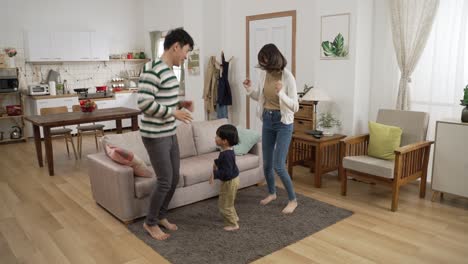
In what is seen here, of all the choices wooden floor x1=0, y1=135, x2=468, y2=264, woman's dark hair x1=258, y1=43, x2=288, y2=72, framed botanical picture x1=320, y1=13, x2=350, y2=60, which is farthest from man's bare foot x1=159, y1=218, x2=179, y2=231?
framed botanical picture x1=320, y1=13, x2=350, y2=60

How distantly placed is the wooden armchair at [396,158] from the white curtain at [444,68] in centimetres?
31

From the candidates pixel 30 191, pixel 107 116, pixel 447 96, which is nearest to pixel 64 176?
pixel 30 191

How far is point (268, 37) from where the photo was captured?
574 cm

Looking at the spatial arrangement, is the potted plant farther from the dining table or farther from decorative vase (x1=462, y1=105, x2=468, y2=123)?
the dining table

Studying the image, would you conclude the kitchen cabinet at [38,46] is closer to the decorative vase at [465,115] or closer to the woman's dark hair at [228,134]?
the woman's dark hair at [228,134]

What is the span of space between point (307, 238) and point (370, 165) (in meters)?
1.10

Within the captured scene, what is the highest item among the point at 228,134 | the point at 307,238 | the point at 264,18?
the point at 264,18

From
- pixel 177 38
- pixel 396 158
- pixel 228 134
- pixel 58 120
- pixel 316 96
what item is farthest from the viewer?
pixel 58 120

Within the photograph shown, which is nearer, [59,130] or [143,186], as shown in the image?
[143,186]

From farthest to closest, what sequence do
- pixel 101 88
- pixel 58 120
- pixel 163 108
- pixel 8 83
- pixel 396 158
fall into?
pixel 101 88, pixel 8 83, pixel 58 120, pixel 396 158, pixel 163 108

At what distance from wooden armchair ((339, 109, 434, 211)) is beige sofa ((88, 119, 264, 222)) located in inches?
38.0

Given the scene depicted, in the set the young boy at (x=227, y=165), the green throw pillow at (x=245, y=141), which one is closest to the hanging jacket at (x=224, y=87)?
the green throw pillow at (x=245, y=141)

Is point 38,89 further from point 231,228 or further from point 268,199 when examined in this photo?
point 231,228

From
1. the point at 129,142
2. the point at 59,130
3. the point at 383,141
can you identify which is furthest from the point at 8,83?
the point at 383,141
